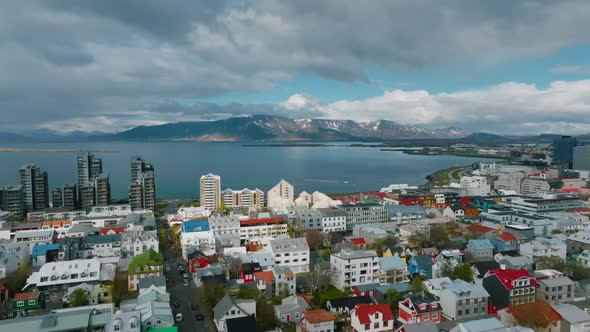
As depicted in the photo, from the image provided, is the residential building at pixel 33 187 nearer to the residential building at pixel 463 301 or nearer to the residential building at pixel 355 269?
the residential building at pixel 355 269

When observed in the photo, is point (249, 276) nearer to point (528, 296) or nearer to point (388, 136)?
point (528, 296)

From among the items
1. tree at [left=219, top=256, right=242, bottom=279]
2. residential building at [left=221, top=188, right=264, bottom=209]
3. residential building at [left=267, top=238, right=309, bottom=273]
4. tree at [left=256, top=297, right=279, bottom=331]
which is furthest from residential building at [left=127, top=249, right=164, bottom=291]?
residential building at [left=221, top=188, right=264, bottom=209]

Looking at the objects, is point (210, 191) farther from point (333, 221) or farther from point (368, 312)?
point (368, 312)

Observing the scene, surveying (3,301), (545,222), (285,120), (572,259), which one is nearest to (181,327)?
(3,301)

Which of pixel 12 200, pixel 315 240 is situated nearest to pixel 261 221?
pixel 315 240

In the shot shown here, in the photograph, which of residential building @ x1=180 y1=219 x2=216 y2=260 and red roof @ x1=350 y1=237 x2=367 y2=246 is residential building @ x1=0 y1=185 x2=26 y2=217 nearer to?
residential building @ x1=180 y1=219 x2=216 y2=260

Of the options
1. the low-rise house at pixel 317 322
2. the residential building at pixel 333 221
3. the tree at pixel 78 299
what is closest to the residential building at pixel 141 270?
the tree at pixel 78 299

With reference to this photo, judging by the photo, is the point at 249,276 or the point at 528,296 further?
the point at 249,276
